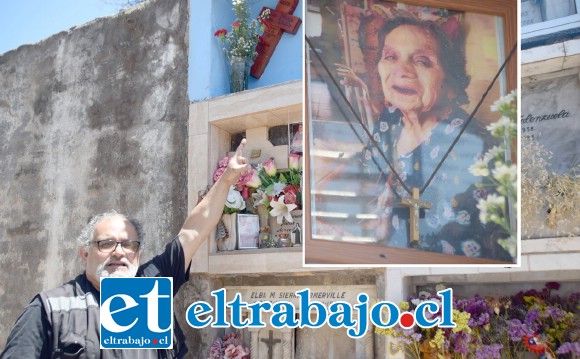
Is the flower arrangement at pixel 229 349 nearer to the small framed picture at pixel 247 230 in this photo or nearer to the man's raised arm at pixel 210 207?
A: the small framed picture at pixel 247 230

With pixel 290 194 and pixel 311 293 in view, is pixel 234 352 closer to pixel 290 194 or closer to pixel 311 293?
pixel 311 293

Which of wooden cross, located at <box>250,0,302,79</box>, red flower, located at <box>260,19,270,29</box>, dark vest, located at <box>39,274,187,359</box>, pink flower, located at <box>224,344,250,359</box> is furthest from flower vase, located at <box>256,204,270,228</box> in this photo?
dark vest, located at <box>39,274,187,359</box>

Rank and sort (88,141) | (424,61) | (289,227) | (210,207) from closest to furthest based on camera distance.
Answer: (424,61) < (210,207) < (289,227) < (88,141)

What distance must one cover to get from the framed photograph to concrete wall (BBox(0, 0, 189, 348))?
2.75 m

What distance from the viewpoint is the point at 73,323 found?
9.90ft

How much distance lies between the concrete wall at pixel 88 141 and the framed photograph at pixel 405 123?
108 inches

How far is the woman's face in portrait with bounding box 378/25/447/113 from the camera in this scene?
A: 10.2 feet

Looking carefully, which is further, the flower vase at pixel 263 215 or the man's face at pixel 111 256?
the flower vase at pixel 263 215

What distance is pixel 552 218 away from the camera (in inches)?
170

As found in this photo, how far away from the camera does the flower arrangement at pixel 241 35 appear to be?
580 cm

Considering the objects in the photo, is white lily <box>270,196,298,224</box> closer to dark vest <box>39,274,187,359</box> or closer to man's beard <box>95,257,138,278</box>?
man's beard <box>95,257,138,278</box>

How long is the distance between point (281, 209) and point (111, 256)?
2070 mm

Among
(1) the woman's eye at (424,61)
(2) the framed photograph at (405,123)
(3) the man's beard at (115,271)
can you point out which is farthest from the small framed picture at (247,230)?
(1) the woman's eye at (424,61)

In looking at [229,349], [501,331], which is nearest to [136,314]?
[229,349]
